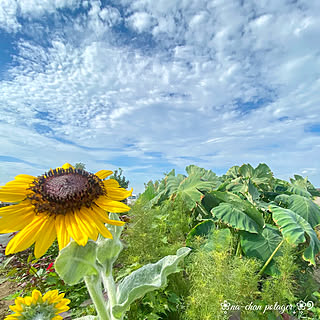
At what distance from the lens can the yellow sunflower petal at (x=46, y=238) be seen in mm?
679

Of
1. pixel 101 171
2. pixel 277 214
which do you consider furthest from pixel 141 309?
pixel 277 214

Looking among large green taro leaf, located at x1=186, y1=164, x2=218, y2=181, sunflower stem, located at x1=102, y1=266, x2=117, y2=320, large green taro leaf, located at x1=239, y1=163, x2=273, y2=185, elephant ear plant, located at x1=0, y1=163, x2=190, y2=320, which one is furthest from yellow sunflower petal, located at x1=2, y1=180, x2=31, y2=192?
large green taro leaf, located at x1=239, y1=163, x2=273, y2=185

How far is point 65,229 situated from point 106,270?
0.79 ft

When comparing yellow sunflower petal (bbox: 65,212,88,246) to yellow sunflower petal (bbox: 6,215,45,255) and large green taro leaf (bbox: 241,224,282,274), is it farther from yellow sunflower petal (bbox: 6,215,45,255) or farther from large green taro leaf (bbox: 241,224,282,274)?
large green taro leaf (bbox: 241,224,282,274)

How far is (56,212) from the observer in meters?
0.71

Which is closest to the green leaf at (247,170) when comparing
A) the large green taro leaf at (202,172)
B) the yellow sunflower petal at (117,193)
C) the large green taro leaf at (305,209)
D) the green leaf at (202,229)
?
the large green taro leaf at (202,172)

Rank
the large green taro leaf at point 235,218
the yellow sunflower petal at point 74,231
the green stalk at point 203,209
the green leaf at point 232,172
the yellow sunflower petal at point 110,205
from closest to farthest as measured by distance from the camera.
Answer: the yellow sunflower petal at point 74,231 → the yellow sunflower petal at point 110,205 → the large green taro leaf at point 235,218 → the green stalk at point 203,209 → the green leaf at point 232,172

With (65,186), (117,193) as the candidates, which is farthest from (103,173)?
(65,186)

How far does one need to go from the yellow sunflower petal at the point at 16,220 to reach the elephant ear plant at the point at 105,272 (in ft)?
0.57

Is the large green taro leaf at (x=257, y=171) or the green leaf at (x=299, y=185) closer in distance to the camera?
the green leaf at (x=299, y=185)

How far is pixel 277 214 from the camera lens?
244 cm

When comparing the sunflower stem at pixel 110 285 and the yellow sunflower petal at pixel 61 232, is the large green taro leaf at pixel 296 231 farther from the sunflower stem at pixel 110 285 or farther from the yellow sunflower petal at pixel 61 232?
the yellow sunflower petal at pixel 61 232

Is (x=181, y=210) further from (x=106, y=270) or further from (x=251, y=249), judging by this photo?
(x=106, y=270)

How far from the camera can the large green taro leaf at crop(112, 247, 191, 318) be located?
81 cm
